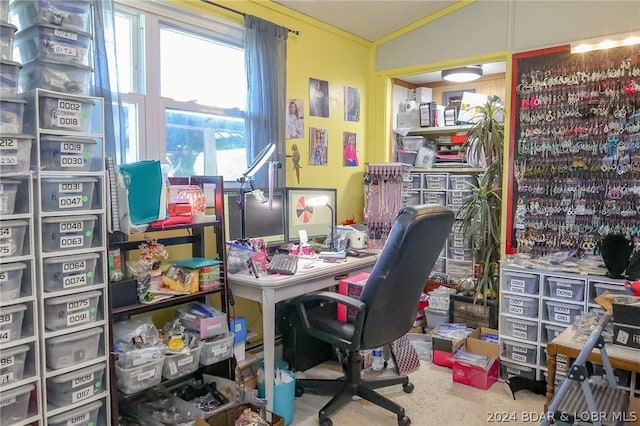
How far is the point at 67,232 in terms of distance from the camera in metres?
1.78

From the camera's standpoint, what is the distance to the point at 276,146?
313 cm

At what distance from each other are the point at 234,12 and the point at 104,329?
2.01m

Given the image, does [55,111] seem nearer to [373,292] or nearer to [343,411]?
[373,292]

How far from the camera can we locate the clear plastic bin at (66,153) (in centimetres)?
174

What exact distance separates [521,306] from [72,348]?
2.40m

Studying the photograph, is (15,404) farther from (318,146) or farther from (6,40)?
(318,146)

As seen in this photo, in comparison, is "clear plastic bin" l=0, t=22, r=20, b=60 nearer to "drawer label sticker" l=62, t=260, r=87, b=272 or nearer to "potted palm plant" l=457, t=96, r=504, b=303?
"drawer label sticker" l=62, t=260, r=87, b=272

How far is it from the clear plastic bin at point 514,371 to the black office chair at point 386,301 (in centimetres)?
87

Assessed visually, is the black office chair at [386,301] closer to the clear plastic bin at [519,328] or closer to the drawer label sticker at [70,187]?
the clear plastic bin at [519,328]

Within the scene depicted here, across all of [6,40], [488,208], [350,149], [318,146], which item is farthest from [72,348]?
[488,208]

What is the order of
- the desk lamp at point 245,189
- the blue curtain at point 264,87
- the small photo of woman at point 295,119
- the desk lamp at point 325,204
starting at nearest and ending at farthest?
the desk lamp at point 245,189 → the blue curtain at point 264,87 → the desk lamp at point 325,204 → the small photo of woman at point 295,119

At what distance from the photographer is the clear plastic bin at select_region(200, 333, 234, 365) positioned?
7.29 ft

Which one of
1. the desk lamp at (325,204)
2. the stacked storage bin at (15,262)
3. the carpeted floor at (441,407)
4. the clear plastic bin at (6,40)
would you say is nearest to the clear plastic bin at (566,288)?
the carpeted floor at (441,407)

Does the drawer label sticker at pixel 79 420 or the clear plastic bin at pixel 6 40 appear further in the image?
the drawer label sticker at pixel 79 420
